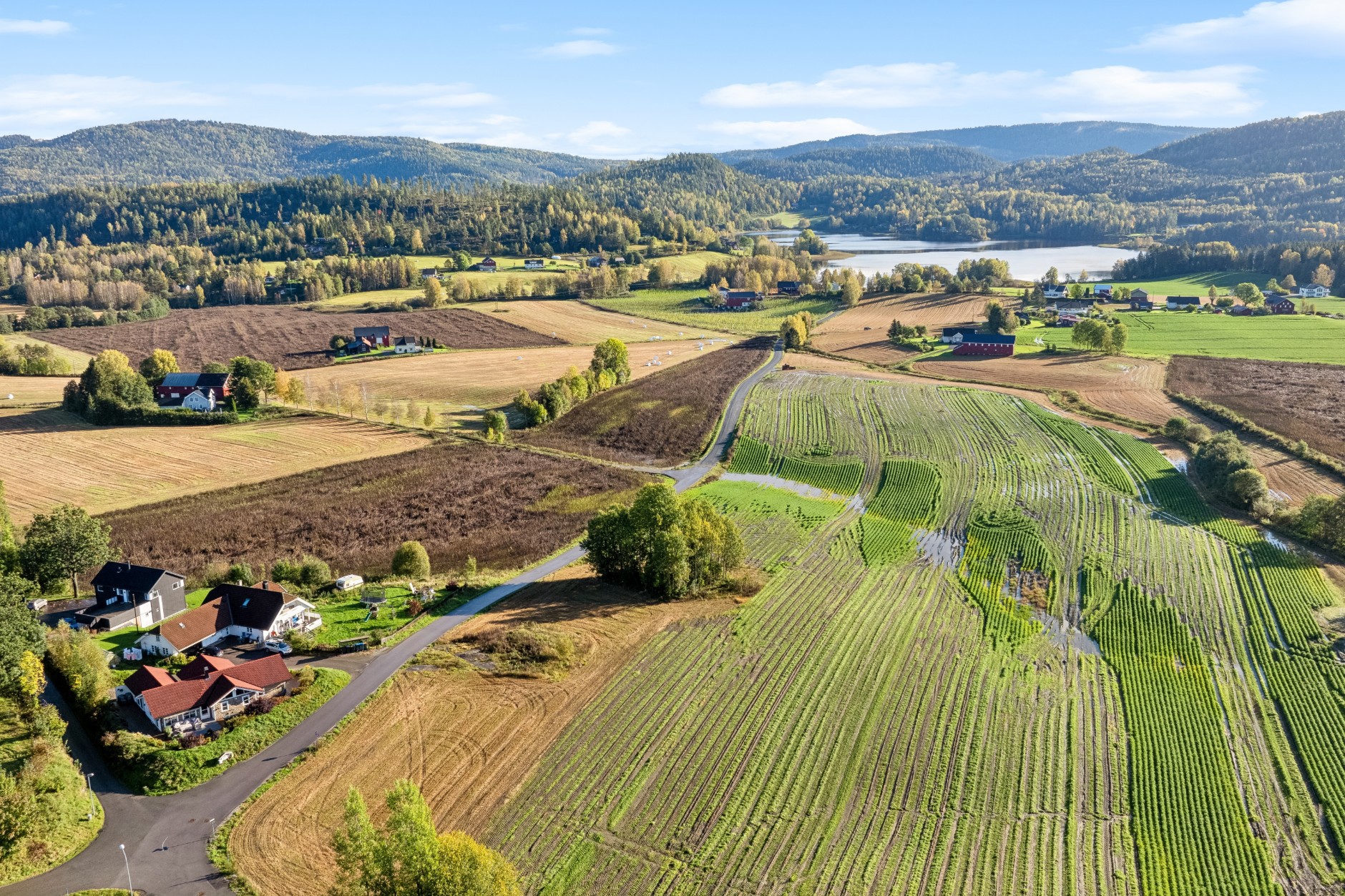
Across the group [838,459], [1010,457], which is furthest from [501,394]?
[1010,457]

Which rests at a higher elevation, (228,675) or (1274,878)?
(228,675)

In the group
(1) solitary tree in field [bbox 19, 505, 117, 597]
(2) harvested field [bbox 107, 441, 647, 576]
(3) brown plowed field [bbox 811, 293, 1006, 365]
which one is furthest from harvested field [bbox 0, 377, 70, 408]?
(3) brown plowed field [bbox 811, 293, 1006, 365]

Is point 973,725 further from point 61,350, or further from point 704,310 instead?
point 704,310

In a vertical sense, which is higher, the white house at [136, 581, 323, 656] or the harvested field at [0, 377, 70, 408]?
the harvested field at [0, 377, 70, 408]

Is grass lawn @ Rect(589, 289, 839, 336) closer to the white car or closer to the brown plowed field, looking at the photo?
the brown plowed field

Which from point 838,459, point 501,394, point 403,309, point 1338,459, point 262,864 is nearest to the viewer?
point 262,864

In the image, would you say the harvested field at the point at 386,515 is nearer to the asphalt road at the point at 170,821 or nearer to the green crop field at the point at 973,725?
the green crop field at the point at 973,725

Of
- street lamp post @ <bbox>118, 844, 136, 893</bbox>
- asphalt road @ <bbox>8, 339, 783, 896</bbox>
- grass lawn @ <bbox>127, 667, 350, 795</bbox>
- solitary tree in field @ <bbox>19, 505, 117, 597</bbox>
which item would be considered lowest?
asphalt road @ <bbox>8, 339, 783, 896</bbox>

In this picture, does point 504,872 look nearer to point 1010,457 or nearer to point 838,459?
point 838,459
